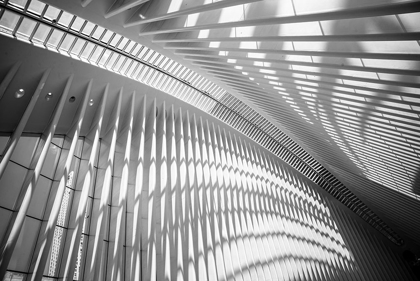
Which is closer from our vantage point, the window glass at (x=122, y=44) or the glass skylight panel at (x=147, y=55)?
the window glass at (x=122, y=44)

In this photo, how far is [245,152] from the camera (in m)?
16.4

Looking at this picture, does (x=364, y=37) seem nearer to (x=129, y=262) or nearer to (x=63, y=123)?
(x=129, y=262)

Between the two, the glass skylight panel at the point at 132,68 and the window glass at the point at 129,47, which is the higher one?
the glass skylight panel at the point at 132,68

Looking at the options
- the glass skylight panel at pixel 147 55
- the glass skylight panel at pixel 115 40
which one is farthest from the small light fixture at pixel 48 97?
the glass skylight panel at pixel 147 55

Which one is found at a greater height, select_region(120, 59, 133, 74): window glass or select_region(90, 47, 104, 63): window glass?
select_region(120, 59, 133, 74): window glass

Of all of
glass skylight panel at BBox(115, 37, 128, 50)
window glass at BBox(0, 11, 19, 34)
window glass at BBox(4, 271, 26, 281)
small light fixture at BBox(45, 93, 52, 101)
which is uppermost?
glass skylight panel at BBox(115, 37, 128, 50)

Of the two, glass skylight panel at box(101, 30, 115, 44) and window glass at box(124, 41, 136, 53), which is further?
window glass at box(124, 41, 136, 53)

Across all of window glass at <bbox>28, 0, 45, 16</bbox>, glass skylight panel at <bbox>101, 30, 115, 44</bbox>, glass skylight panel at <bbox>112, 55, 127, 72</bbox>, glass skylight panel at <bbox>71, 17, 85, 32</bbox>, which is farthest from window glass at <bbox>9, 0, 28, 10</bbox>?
glass skylight panel at <bbox>112, 55, 127, 72</bbox>

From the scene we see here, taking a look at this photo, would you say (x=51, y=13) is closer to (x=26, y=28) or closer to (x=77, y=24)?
(x=77, y=24)

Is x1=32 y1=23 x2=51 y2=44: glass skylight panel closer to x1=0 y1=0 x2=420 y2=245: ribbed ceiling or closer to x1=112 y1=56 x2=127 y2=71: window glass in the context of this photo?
x1=0 y1=0 x2=420 y2=245: ribbed ceiling

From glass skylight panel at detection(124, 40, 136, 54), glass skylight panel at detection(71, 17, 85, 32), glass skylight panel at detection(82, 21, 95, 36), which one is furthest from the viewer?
glass skylight panel at detection(124, 40, 136, 54)

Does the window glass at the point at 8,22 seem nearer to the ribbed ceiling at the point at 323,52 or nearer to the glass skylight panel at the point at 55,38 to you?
the glass skylight panel at the point at 55,38

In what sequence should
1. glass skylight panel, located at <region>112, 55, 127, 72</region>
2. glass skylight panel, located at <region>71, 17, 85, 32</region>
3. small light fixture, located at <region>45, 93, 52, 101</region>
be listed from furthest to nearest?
glass skylight panel, located at <region>112, 55, 127, 72</region> → small light fixture, located at <region>45, 93, 52, 101</region> → glass skylight panel, located at <region>71, 17, 85, 32</region>

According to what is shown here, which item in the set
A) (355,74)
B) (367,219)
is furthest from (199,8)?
(367,219)
